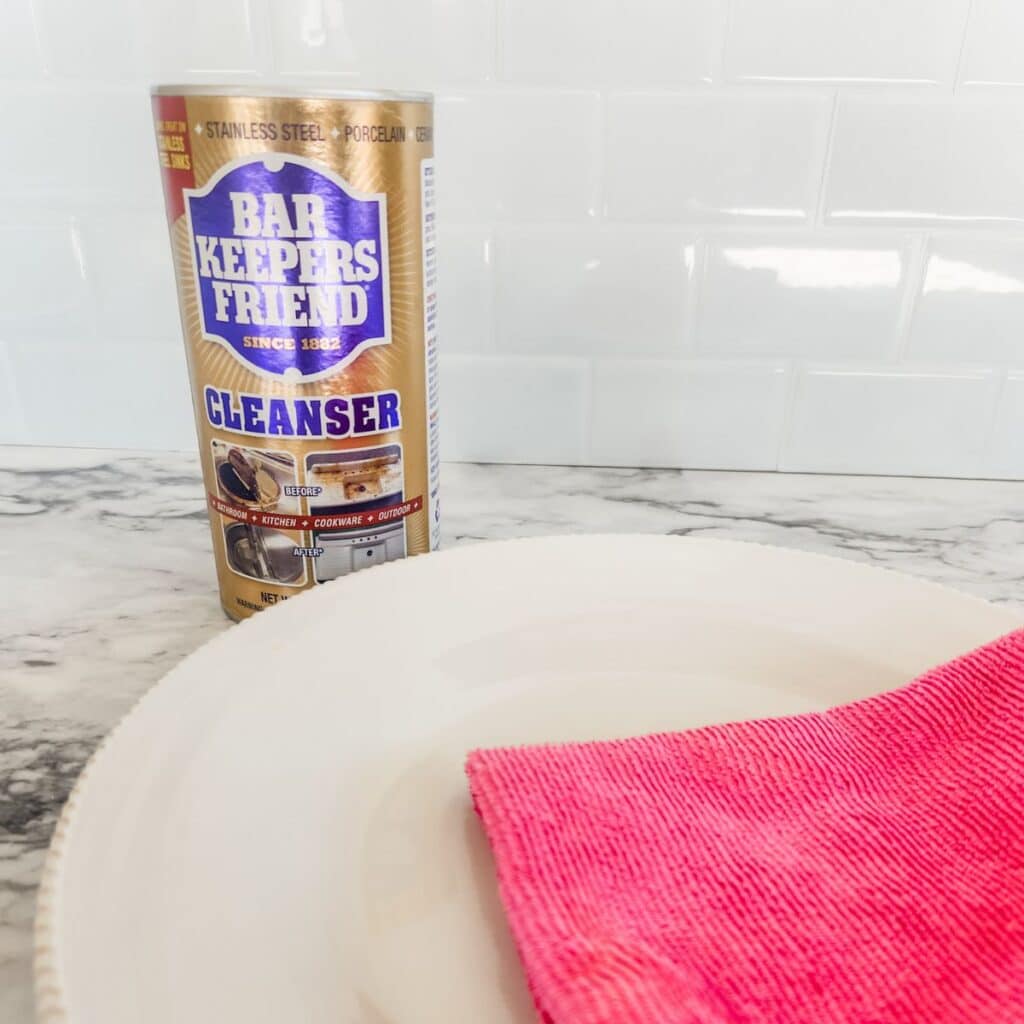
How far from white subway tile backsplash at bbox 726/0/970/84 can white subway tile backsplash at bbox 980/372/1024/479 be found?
194 millimetres

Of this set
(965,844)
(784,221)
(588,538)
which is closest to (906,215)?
(784,221)

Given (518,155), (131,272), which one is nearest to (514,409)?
(518,155)

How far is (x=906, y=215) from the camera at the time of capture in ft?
1.80

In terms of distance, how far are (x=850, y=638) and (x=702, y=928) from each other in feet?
0.56

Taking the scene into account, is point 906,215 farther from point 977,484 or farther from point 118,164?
point 118,164

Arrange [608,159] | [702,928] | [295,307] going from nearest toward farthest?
[702,928]
[295,307]
[608,159]

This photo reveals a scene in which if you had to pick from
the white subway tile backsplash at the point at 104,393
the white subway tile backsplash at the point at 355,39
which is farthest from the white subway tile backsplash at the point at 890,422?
the white subway tile backsplash at the point at 104,393

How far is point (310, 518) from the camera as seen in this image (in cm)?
37

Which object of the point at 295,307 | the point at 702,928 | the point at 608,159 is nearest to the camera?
the point at 702,928

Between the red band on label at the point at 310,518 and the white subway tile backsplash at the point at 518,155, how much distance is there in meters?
0.25

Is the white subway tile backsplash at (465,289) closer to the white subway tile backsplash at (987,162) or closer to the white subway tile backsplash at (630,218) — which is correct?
the white subway tile backsplash at (630,218)

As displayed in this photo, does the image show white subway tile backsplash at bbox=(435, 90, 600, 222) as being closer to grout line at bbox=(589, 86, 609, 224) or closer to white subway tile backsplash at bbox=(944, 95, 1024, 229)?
grout line at bbox=(589, 86, 609, 224)

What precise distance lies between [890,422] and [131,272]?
1.64 ft

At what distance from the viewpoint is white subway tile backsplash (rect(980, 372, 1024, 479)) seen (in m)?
0.58
